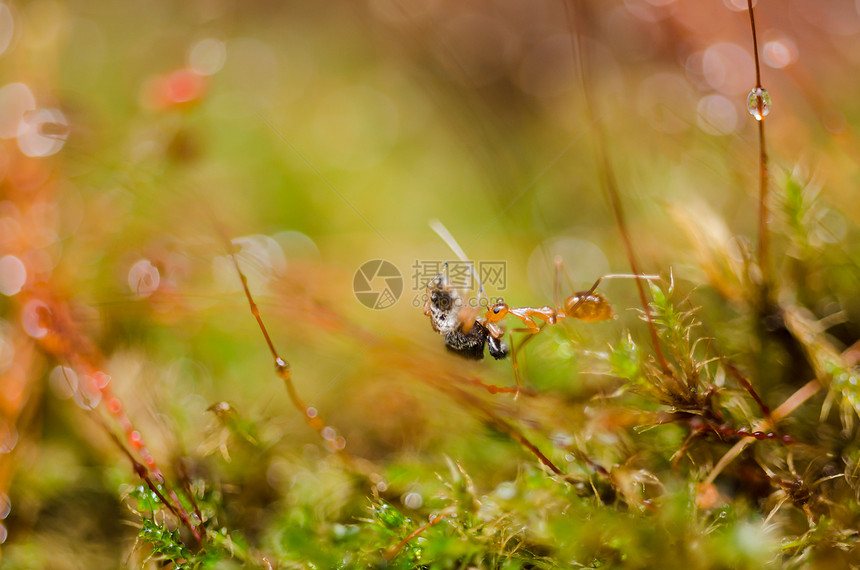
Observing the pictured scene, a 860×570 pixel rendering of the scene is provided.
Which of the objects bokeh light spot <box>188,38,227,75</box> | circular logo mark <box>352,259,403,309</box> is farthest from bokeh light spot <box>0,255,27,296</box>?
bokeh light spot <box>188,38,227,75</box>

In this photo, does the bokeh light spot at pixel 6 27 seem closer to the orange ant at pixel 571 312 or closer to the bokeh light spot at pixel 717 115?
the orange ant at pixel 571 312

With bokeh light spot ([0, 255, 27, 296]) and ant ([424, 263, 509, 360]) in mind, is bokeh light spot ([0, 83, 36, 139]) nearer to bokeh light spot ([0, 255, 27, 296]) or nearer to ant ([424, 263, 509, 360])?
bokeh light spot ([0, 255, 27, 296])

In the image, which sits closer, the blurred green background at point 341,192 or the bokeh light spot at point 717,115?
the blurred green background at point 341,192

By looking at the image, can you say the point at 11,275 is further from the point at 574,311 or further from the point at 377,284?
the point at 574,311

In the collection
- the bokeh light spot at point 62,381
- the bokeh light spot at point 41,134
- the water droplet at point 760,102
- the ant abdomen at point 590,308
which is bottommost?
the bokeh light spot at point 62,381

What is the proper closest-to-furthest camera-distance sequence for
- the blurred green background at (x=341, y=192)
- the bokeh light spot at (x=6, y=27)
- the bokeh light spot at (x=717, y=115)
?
the blurred green background at (x=341, y=192), the bokeh light spot at (x=717, y=115), the bokeh light spot at (x=6, y=27)

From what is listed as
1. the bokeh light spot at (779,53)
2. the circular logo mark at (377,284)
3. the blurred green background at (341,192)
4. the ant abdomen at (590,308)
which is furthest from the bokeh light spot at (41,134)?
the bokeh light spot at (779,53)
